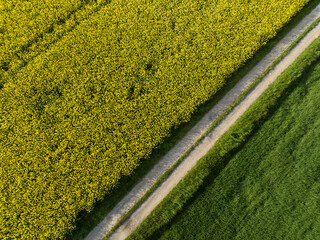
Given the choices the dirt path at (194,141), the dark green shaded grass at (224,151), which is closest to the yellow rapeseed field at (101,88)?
the dirt path at (194,141)

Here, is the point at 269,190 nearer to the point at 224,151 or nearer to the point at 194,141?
the point at 224,151

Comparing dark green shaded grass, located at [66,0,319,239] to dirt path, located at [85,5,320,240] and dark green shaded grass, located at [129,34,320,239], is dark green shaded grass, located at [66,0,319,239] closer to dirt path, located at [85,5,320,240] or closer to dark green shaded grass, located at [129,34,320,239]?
dirt path, located at [85,5,320,240]

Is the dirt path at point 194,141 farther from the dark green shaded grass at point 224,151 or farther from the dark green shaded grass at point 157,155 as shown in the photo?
the dark green shaded grass at point 224,151

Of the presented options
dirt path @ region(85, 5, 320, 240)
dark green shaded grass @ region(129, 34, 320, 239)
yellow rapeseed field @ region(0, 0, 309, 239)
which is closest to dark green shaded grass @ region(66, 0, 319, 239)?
dirt path @ region(85, 5, 320, 240)

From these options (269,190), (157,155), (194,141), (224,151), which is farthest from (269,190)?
(157,155)

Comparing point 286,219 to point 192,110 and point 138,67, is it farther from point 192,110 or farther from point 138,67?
point 138,67

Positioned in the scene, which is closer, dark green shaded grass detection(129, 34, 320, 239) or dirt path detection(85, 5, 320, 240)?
dark green shaded grass detection(129, 34, 320, 239)

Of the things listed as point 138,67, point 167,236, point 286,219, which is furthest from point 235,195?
point 138,67
